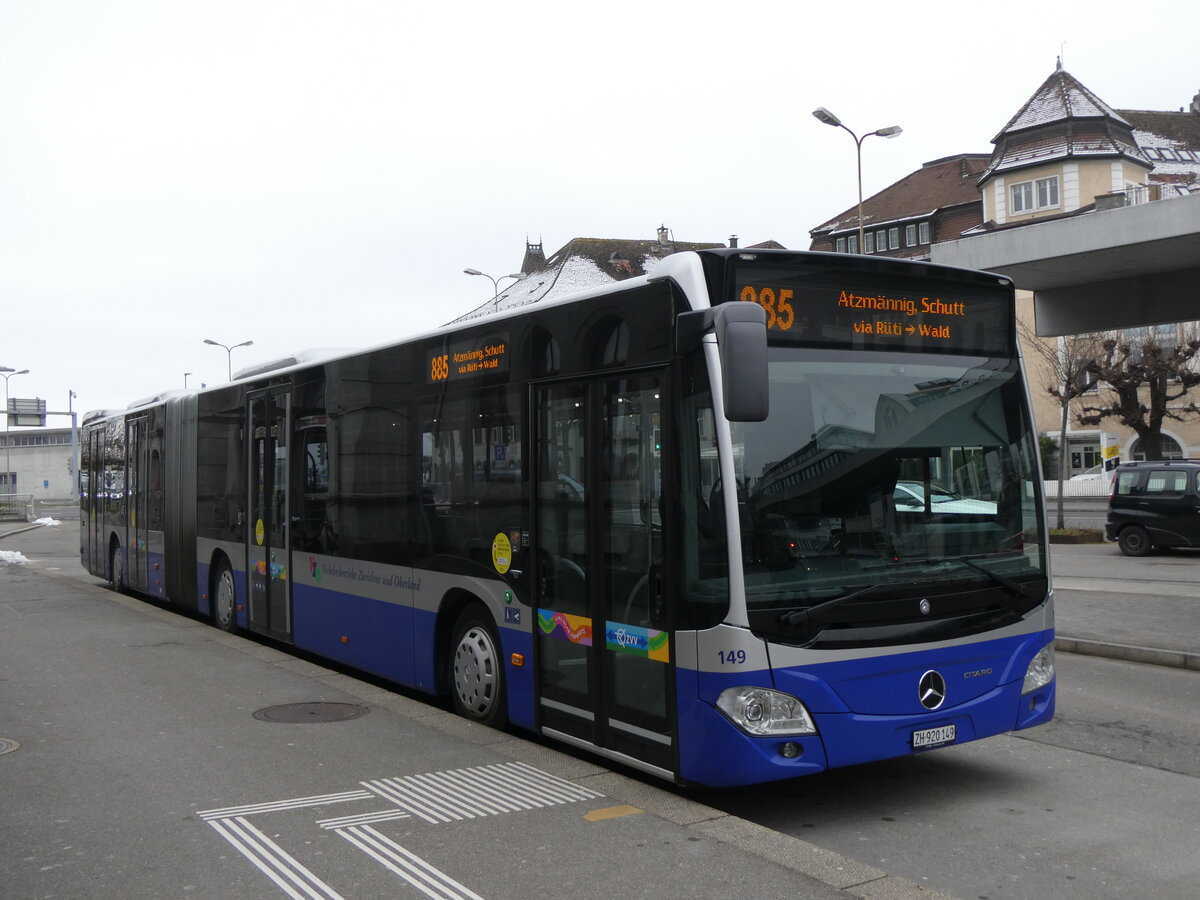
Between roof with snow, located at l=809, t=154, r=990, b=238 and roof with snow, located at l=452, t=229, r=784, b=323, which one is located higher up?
roof with snow, located at l=809, t=154, r=990, b=238

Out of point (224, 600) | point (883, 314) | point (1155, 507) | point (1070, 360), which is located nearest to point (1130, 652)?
point (883, 314)

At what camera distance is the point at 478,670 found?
8.17 m

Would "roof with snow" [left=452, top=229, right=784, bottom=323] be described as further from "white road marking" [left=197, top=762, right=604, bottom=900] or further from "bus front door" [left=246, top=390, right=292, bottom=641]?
"white road marking" [left=197, top=762, right=604, bottom=900]

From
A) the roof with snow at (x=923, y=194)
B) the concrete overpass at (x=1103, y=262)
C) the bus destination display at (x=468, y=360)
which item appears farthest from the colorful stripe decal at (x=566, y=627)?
the roof with snow at (x=923, y=194)

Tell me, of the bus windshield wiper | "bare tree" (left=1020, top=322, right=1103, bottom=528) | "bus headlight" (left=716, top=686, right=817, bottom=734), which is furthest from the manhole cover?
"bare tree" (left=1020, top=322, right=1103, bottom=528)

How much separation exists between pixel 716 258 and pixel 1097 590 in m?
13.3

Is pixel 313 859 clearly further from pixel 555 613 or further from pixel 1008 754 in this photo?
pixel 1008 754

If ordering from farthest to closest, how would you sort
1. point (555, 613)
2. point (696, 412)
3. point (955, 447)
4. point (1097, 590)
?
point (1097, 590) < point (555, 613) < point (955, 447) < point (696, 412)

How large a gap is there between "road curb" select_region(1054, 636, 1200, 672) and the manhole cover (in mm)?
7570

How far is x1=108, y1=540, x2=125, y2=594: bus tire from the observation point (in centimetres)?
1903

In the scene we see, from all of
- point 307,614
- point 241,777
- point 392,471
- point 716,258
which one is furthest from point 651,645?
point 307,614

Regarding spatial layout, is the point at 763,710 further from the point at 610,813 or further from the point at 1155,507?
the point at 1155,507

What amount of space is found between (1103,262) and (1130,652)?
18.4ft

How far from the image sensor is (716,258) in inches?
241
